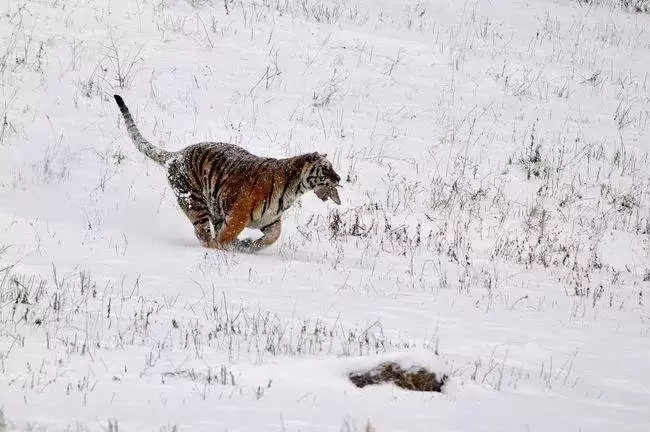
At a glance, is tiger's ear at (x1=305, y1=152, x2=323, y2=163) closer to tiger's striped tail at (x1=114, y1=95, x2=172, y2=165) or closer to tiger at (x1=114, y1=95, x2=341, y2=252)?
tiger at (x1=114, y1=95, x2=341, y2=252)

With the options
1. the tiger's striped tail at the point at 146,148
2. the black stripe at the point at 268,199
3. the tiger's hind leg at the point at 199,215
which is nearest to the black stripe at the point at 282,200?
the black stripe at the point at 268,199

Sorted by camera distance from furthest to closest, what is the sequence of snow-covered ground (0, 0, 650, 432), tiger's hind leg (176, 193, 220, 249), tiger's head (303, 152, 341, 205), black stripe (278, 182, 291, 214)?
tiger's hind leg (176, 193, 220, 249)
black stripe (278, 182, 291, 214)
tiger's head (303, 152, 341, 205)
snow-covered ground (0, 0, 650, 432)

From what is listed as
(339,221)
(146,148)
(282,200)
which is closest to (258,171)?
(282,200)

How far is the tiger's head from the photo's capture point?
876 centimetres

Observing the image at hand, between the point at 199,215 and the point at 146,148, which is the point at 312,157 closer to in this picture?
the point at 199,215

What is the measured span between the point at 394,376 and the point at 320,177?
419 centimetres

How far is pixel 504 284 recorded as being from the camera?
858 centimetres

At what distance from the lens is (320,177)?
877 cm

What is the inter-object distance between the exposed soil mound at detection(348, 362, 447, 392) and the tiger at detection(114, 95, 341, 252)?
13.0ft

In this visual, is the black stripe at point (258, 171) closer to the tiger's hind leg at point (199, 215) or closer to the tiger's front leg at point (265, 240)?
the tiger's front leg at point (265, 240)

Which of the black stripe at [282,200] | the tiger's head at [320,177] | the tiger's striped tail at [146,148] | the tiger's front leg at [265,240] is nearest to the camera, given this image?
the tiger's head at [320,177]

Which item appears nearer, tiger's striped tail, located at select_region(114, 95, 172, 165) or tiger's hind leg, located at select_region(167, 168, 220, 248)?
tiger's hind leg, located at select_region(167, 168, 220, 248)

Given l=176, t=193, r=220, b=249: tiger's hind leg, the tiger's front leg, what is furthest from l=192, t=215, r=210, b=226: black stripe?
the tiger's front leg

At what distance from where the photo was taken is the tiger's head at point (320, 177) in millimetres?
8758
